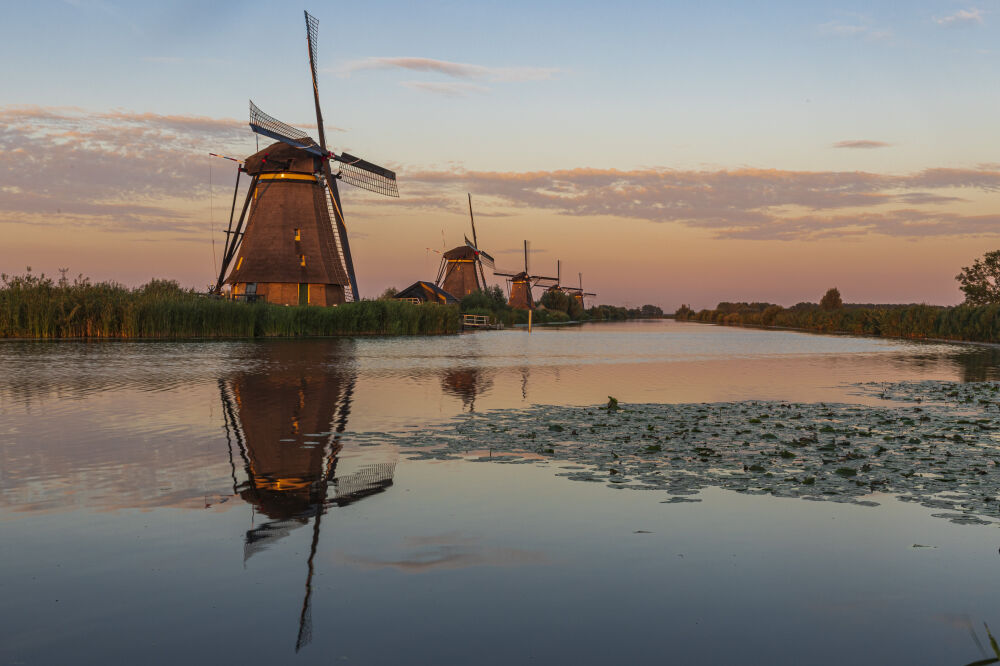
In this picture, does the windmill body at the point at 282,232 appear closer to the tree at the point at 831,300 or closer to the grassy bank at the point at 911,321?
the grassy bank at the point at 911,321

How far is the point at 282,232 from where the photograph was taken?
1889 inches

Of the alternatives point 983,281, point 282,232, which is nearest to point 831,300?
point 983,281

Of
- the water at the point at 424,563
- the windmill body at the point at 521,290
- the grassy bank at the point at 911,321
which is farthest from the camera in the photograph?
the windmill body at the point at 521,290

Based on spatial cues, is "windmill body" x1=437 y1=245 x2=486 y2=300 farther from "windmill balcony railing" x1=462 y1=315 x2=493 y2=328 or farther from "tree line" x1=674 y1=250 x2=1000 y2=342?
"tree line" x1=674 y1=250 x2=1000 y2=342

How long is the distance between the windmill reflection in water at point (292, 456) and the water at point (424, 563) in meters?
0.05

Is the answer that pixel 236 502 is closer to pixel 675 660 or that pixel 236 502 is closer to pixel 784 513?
pixel 675 660

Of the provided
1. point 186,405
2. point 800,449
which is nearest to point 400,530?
point 800,449

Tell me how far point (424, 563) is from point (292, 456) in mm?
4631

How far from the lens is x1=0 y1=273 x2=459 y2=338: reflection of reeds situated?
116 feet

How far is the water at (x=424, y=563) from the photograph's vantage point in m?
4.06

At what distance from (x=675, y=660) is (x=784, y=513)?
3.40 m

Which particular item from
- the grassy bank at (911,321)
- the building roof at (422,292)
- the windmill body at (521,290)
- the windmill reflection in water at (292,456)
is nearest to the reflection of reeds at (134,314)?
the windmill reflection in water at (292,456)

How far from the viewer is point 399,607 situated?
447 cm

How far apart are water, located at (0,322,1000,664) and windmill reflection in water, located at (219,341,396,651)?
0.05 metres
